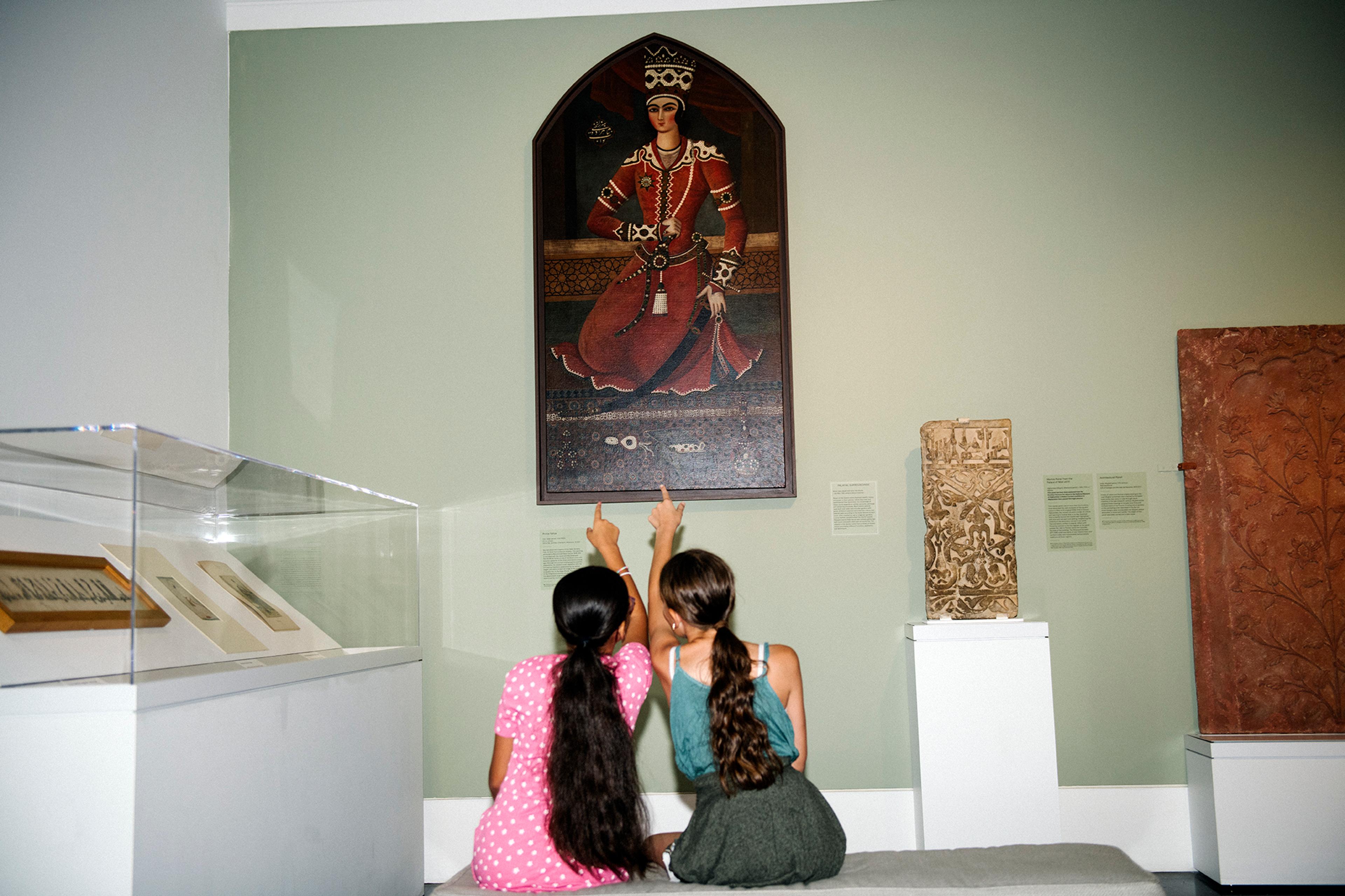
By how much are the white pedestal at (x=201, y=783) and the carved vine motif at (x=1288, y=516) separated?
12.3 feet

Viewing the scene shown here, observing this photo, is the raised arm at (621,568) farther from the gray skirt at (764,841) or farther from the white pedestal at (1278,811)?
the white pedestal at (1278,811)

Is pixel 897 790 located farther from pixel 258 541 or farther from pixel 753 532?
pixel 258 541

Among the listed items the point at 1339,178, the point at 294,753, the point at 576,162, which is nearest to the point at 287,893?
the point at 294,753

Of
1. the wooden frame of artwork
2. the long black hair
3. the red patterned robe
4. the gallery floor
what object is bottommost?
the gallery floor

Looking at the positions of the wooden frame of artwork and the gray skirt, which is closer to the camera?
the wooden frame of artwork

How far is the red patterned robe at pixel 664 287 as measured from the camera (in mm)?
4203

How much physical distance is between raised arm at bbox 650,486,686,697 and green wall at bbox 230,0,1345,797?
0.93 m

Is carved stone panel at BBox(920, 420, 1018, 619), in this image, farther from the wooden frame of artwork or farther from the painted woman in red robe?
the wooden frame of artwork

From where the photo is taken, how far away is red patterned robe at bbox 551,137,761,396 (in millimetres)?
4203

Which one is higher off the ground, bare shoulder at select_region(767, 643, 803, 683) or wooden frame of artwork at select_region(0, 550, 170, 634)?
wooden frame of artwork at select_region(0, 550, 170, 634)

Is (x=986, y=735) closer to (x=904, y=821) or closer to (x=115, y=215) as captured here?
(x=904, y=821)

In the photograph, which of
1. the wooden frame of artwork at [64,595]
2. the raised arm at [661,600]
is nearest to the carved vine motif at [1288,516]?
the raised arm at [661,600]

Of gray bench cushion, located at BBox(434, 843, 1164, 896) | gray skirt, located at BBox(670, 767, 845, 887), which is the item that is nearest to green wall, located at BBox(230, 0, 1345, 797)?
gray bench cushion, located at BBox(434, 843, 1164, 896)

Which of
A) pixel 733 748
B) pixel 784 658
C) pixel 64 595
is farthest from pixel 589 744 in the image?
pixel 64 595
